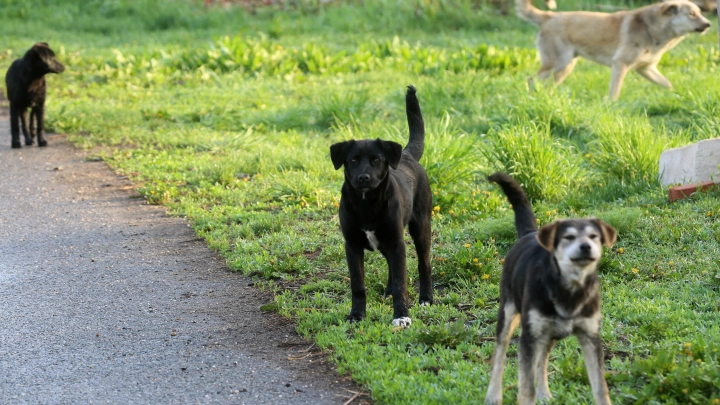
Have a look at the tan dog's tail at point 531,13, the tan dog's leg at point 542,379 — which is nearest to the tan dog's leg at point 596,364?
the tan dog's leg at point 542,379

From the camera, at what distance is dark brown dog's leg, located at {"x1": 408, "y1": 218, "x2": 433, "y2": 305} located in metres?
5.28

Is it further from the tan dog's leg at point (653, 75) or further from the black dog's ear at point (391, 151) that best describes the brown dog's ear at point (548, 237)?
the tan dog's leg at point (653, 75)

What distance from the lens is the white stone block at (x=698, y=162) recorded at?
6.73 m

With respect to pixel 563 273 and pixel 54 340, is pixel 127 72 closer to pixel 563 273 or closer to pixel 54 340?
→ pixel 54 340

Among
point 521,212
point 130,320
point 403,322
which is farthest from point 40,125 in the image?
point 521,212

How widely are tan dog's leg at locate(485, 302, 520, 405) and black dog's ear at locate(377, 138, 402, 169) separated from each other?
1.38 metres

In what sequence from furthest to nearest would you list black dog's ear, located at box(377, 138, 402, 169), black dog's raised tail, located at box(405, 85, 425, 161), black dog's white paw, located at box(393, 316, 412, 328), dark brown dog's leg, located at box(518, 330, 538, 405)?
black dog's raised tail, located at box(405, 85, 425, 161)
black dog's ear, located at box(377, 138, 402, 169)
black dog's white paw, located at box(393, 316, 412, 328)
dark brown dog's leg, located at box(518, 330, 538, 405)

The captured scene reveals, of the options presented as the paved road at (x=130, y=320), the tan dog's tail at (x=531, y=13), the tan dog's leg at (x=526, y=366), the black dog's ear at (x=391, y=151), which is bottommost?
the paved road at (x=130, y=320)

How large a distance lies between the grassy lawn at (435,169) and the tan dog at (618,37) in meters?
0.39

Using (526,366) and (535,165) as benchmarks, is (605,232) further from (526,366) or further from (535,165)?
(535,165)

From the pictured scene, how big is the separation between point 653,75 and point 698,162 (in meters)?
4.81

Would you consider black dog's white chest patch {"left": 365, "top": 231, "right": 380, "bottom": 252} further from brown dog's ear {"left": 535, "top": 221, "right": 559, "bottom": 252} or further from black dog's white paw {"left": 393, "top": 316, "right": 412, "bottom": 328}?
brown dog's ear {"left": 535, "top": 221, "right": 559, "bottom": 252}

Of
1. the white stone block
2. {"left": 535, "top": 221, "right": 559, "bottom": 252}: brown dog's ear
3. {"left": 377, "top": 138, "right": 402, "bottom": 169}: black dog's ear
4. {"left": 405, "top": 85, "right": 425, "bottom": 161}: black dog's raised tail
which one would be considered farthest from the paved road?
the white stone block

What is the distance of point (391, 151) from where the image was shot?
4918 mm
